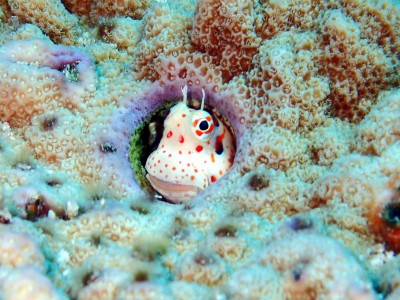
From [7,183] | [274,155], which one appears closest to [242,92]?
[274,155]

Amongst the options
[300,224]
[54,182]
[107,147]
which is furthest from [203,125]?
[300,224]

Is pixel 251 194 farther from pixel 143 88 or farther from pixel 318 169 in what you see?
pixel 143 88

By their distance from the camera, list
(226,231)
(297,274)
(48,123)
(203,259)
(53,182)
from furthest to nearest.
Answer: (48,123) < (53,182) < (226,231) < (203,259) < (297,274)

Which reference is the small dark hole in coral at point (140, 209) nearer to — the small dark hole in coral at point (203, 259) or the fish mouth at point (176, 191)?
the small dark hole in coral at point (203, 259)

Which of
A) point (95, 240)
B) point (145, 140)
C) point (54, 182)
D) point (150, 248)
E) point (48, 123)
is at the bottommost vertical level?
point (145, 140)

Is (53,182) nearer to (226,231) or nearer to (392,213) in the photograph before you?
(226,231)

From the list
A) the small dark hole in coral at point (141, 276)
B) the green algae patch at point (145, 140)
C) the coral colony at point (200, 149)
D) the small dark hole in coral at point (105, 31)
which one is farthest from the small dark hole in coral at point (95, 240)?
the small dark hole in coral at point (105, 31)
